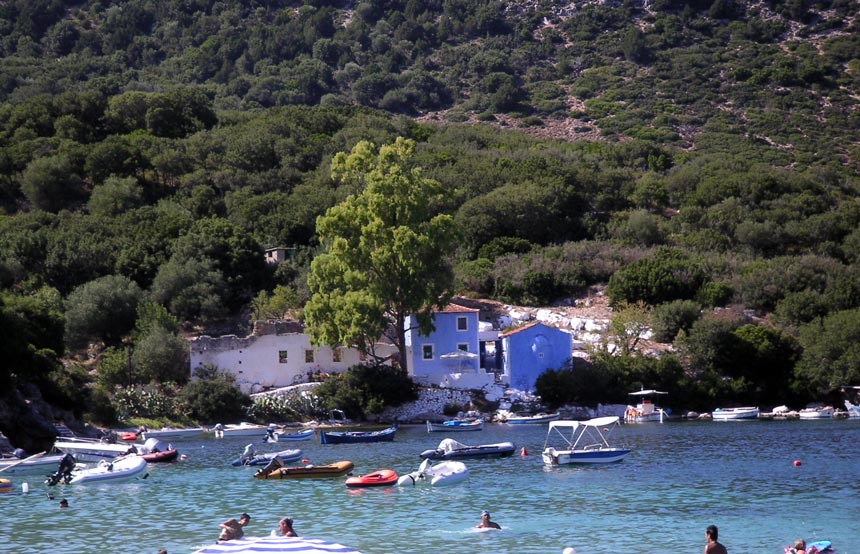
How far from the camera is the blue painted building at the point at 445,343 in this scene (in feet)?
233

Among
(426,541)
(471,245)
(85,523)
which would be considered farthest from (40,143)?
(426,541)

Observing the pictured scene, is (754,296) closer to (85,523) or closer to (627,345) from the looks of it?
(627,345)

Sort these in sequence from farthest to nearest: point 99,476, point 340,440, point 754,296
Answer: point 754,296 < point 340,440 < point 99,476

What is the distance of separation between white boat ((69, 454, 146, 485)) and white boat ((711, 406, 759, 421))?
3434cm

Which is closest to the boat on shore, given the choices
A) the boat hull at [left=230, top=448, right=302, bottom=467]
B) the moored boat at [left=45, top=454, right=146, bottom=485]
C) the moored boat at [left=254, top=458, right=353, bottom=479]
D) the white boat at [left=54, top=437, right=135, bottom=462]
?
the boat hull at [left=230, top=448, right=302, bottom=467]

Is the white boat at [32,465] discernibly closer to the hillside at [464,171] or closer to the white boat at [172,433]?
the hillside at [464,171]

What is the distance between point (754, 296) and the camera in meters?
78.1

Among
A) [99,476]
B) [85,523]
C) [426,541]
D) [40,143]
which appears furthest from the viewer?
[40,143]

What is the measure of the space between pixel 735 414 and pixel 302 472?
102 feet

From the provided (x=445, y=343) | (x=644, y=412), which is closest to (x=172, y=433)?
(x=445, y=343)

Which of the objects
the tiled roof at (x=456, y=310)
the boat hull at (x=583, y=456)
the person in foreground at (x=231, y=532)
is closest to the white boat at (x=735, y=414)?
the tiled roof at (x=456, y=310)

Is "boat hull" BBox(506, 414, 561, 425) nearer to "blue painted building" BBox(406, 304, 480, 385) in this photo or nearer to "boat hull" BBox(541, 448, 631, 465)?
"blue painted building" BBox(406, 304, 480, 385)

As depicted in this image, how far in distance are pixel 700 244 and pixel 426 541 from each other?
66.4 m

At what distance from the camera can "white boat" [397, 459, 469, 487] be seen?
39781 mm
